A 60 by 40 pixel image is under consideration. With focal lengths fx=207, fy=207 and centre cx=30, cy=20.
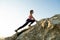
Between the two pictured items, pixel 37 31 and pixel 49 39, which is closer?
pixel 49 39

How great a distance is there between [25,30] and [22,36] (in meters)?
1.42

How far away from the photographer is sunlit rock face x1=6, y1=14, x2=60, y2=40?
68.2ft

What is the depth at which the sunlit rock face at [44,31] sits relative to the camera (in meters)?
20.8

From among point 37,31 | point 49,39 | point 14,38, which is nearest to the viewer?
point 49,39

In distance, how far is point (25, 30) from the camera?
79.3 feet

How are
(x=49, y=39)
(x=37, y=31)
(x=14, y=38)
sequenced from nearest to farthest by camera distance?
(x=49, y=39)
(x=37, y=31)
(x=14, y=38)

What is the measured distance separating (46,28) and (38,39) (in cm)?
141

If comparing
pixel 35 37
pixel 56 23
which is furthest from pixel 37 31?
pixel 56 23

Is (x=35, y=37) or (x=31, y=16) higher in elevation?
(x=31, y=16)

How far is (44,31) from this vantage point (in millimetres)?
21516

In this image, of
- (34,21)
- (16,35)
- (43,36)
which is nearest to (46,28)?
(43,36)

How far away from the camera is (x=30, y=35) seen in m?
22.3

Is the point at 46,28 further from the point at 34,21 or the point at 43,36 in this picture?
the point at 34,21

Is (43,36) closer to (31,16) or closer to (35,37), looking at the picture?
(35,37)
